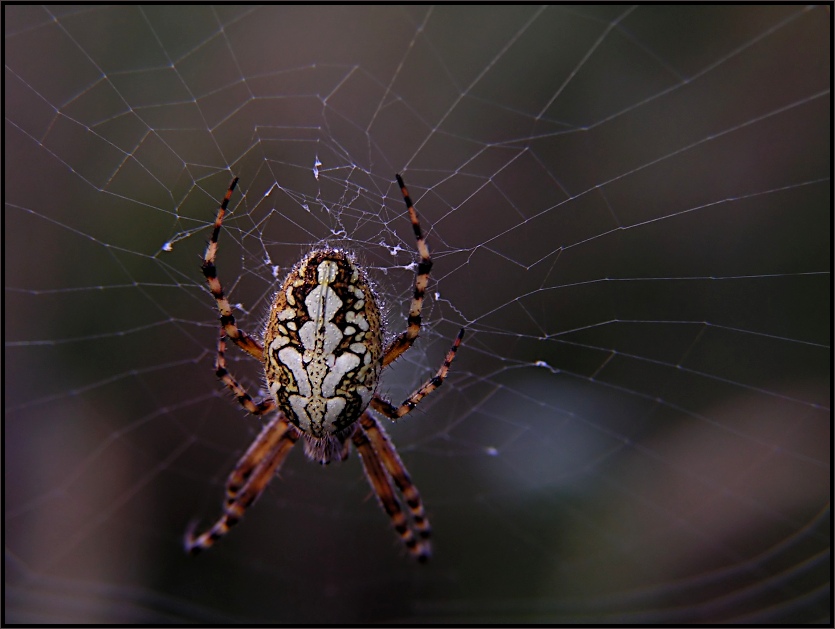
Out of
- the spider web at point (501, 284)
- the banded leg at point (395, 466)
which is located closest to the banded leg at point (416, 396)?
the banded leg at point (395, 466)

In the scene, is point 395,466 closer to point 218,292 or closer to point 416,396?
point 416,396

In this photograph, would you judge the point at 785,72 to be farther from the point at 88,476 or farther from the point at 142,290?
the point at 88,476

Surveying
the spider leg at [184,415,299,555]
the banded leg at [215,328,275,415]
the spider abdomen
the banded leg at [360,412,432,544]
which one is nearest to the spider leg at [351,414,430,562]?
the banded leg at [360,412,432,544]

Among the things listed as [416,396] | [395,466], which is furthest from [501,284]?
[416,396]

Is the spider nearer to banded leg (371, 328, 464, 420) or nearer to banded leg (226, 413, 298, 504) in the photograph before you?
banded leg (371, 328, 464, 420)

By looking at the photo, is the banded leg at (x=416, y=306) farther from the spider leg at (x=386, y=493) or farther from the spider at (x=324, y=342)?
the spider leg at (x=386, y=493)

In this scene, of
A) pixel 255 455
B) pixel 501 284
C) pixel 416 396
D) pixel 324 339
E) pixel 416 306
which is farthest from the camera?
pixel 501 284

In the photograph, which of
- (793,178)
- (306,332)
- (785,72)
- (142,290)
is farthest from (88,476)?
(785,72)
